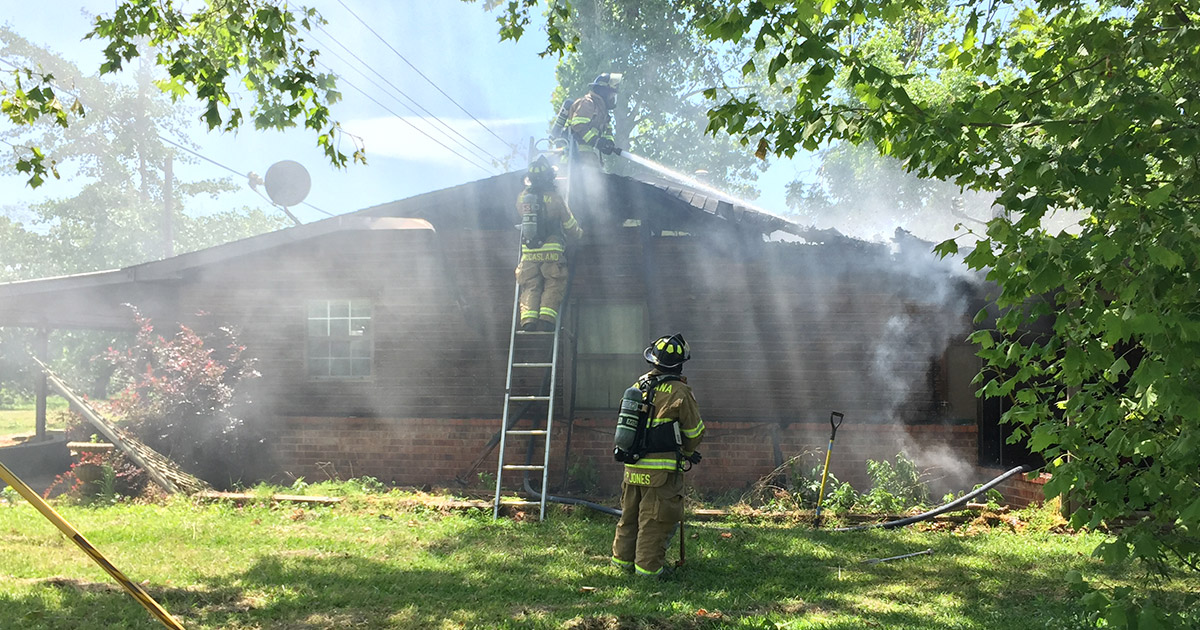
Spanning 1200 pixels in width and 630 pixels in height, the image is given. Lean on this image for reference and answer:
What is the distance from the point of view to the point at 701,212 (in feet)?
34.5

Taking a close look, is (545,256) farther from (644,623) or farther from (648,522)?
(644,623)

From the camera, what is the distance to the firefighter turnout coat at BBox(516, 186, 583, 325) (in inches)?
368

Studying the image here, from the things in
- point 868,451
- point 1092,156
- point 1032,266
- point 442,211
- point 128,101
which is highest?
point 128,101

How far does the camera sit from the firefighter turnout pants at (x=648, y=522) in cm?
628

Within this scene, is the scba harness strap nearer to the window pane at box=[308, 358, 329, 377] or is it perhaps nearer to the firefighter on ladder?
the firefighter on ladder

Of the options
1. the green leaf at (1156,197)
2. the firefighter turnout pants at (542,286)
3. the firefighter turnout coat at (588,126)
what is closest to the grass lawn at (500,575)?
the firefighter turnout pants at (542,286)

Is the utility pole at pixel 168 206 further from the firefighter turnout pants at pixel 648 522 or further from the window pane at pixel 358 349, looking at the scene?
the firefighter turnout pants at pixel 648 522

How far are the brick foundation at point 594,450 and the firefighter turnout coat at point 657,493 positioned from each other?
3860 millimetres

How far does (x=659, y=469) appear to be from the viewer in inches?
252

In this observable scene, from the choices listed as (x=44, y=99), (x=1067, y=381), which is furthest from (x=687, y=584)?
(x=44, y=99)

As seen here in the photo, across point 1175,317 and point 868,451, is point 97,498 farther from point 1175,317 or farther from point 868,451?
point 1175,317

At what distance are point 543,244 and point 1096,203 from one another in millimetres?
6724

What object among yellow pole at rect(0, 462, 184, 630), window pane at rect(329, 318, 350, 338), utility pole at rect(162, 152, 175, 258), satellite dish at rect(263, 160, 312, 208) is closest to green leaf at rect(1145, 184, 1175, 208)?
yellow pole at rect(0, 462, 184, 630)

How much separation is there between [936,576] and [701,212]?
18.0 feet
